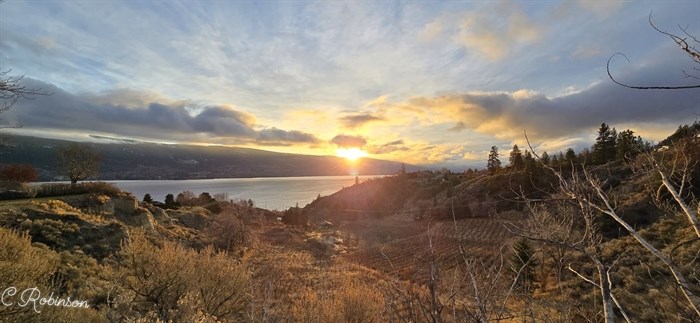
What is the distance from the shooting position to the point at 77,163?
39750mm

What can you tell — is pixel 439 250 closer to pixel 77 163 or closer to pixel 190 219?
pixel 190 219

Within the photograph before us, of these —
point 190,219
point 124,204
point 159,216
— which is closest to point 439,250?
point 190,219

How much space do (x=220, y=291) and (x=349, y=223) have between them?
67.8 metres

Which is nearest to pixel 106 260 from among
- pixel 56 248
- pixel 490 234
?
pixel 56 248

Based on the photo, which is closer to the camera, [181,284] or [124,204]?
[181,284]

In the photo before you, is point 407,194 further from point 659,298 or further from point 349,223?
point 659,298

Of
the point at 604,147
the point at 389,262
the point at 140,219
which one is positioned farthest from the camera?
the point at 604,147

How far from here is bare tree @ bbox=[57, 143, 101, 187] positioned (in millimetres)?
39312

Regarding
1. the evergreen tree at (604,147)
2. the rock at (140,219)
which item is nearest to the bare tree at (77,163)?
the rock at (140,219)

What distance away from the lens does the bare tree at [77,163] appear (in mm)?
39312

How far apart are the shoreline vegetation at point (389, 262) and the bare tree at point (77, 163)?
10.9 m

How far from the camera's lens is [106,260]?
17281mm

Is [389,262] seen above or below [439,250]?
above

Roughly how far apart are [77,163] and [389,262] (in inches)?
1938
